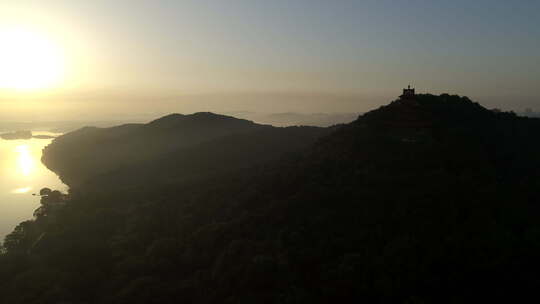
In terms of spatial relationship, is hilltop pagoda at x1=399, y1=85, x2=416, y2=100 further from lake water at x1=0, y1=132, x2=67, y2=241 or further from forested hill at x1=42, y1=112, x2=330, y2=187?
lake water at x1=0, y1=132, x2=67, y2=241

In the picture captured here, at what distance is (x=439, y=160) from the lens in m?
45.9

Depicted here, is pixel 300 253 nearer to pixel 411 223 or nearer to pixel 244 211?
pixel 411 223

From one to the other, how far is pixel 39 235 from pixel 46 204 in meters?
26.6

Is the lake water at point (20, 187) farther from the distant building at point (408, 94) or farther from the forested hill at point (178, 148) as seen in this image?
the distant building at point (408, 94)

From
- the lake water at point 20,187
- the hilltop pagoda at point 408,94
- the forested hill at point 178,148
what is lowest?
the lake water at point 20,187

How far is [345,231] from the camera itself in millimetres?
35562

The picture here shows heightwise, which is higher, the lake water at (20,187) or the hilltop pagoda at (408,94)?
the hilltop pagoda at (408,94)

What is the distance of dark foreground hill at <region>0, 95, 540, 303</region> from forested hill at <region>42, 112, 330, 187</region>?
4063cm

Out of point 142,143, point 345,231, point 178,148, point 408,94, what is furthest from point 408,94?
point 142,143

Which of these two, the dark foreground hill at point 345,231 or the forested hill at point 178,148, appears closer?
the dark foreground hill at point 345,231

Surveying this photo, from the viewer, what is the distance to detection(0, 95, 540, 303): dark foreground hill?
91.1ft

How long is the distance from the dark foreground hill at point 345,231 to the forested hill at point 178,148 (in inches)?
1600

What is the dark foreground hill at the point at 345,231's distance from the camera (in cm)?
2777

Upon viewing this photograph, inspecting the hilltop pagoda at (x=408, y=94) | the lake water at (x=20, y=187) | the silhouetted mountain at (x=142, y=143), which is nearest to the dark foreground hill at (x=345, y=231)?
the hilltop pagoda at (x=408, y=94)
